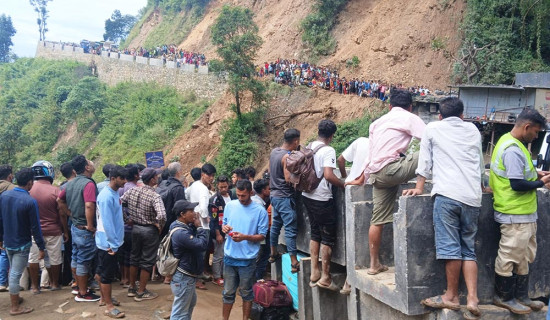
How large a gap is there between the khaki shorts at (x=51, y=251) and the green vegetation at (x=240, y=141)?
1564cm

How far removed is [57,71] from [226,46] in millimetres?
33624

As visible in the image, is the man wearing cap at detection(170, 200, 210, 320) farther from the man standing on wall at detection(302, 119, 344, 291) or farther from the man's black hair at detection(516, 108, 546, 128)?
the man's black hair at detection(516, 108, 546, 128)

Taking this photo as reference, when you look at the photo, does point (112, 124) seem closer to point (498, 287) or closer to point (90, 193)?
point (90, 193)

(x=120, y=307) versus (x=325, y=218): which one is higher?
(x=325, y=218)

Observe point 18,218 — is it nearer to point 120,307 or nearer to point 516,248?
point 120,307

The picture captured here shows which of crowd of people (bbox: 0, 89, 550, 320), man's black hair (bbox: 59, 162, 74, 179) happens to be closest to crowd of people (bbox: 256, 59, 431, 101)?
crowd of people (bbox: 0, 89, 550, 320)

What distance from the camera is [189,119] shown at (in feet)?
101

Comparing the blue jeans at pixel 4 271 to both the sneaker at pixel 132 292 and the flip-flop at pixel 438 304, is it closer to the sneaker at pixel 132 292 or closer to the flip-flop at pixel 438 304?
the sneaker at pixel 132 292

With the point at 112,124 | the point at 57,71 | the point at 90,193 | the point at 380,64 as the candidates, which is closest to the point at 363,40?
the point at 380,64

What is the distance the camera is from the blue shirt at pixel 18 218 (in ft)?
19.9

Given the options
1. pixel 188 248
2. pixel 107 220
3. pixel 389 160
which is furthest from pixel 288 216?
pixel 107 220

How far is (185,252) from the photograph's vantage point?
205 inches

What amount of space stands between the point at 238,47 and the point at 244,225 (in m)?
17.6

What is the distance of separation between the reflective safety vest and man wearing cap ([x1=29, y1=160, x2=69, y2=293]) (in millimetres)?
5570
